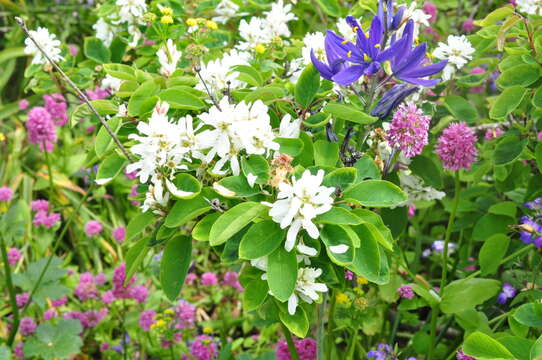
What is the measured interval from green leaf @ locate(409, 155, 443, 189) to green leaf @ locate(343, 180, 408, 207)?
509 millimetres

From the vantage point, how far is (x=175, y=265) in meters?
1.22

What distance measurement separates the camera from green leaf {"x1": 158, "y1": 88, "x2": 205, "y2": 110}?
123 centimetres

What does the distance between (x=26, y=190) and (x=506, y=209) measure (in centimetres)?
225

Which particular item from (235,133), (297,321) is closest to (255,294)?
(297,321)

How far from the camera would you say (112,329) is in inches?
95.1

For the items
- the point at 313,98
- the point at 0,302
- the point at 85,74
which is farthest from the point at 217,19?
the point at 0,302

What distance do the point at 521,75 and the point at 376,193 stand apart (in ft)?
1.95

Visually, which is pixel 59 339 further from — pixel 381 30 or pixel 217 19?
pixel 381 30

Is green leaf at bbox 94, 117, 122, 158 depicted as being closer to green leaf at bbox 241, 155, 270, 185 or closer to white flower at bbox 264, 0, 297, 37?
green leaf at bbox 241, 155, 270, 185

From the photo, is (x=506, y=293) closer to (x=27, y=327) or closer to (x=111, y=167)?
(x=111, y=167)

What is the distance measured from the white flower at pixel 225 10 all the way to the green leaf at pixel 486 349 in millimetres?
1343

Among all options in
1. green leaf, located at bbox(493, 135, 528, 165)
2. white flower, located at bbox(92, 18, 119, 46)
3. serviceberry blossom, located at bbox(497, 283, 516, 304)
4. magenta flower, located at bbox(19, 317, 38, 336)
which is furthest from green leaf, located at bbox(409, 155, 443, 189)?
magenta flower, located at bbox(19, 317, 38, 336)

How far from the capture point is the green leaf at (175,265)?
120 centimetres

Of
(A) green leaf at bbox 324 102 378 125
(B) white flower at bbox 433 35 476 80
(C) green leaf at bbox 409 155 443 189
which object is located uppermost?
(A) green leaf at bbox 324 102 378 125
